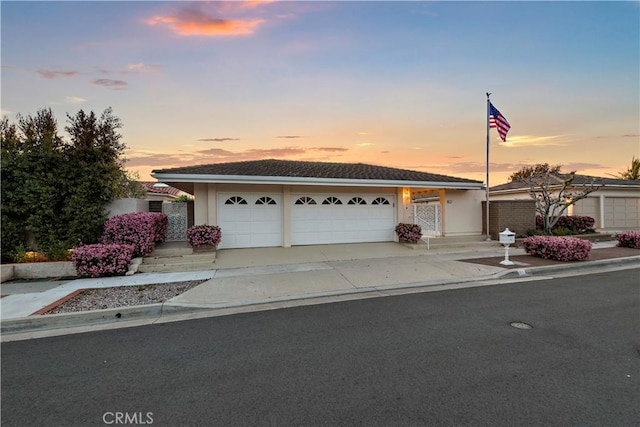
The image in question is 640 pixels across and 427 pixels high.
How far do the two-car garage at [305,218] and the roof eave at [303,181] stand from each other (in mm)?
1290

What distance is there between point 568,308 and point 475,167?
2526 centimetres

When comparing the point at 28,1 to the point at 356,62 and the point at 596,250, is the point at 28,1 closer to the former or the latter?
the point at 356,62

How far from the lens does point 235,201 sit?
13.2 metres

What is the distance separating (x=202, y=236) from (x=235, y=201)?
2.31 m

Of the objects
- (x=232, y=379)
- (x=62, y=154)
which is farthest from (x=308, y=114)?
(x=232, y=379)

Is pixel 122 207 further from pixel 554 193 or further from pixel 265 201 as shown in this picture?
pixel 554 193

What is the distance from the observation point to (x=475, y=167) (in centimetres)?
2880

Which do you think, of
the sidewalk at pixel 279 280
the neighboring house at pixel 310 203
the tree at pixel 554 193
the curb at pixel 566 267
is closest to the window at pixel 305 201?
the neighboring house at pixel 310 203

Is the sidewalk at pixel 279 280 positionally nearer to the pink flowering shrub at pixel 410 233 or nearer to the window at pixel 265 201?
the pink flowering shrub at pixel 410 233

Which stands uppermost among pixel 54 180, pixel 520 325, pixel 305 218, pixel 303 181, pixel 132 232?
pixel 303 181

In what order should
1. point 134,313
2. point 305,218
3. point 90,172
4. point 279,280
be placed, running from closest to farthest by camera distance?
point 134,313 → point 279,280 → point 90,172 → point 305,218

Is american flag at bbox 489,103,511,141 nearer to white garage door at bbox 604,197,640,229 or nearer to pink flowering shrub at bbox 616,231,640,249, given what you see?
pink flowering shrub at bbox 616,231,640,249

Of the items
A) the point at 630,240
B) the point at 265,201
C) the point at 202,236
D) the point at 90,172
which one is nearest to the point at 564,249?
the point at 630,240

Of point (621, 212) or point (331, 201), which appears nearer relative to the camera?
point (331, 201)
